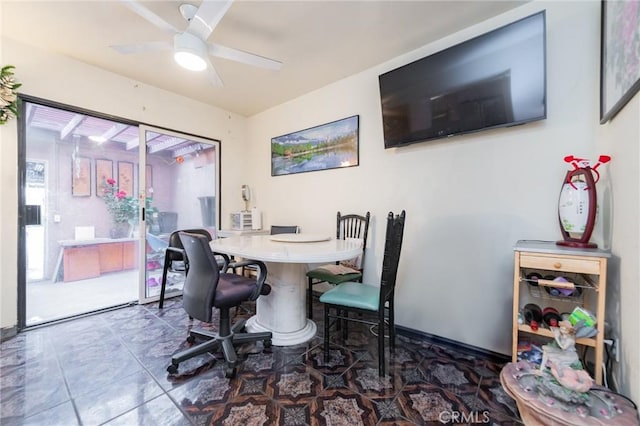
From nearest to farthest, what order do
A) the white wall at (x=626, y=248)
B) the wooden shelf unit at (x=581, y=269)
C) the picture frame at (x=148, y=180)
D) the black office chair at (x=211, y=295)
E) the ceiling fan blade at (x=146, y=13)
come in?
→ the white wall at (x=626, y=248) < the wooden shelf unit at (x=581, y=269) < the ceiling fan blade at (x=146, y=13) < the black office chair at (x=211, y=295) < the picture frame at (x=148, y=180)

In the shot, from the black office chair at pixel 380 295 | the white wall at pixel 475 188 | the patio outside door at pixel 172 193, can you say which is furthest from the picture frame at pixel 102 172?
the black office chair at pixel 380 295

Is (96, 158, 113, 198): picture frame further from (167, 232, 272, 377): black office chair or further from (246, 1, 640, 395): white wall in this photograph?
(246, 1, 640, 395): white wall

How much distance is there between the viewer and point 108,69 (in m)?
2.73

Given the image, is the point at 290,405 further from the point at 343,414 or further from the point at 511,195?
the point at 511,195

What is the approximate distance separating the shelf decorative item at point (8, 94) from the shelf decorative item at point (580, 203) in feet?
13.7

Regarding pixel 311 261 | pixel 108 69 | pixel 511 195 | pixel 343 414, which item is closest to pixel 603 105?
pixel 511 195

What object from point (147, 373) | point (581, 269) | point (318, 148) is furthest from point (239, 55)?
point (581, 269)

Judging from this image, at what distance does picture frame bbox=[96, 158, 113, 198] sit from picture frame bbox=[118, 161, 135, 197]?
122 millimetres

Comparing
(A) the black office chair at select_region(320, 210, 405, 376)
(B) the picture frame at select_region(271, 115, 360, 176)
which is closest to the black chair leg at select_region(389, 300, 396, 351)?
(A) the black office chair at select_region(320, 210, 405, 376)

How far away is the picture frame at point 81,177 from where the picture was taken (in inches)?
129

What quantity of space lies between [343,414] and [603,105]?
7.70ft

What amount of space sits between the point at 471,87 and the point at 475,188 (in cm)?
78

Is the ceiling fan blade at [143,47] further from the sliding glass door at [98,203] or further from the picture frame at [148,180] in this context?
the picture frame at [148,180]

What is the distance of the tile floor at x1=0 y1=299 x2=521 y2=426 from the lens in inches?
53.1
